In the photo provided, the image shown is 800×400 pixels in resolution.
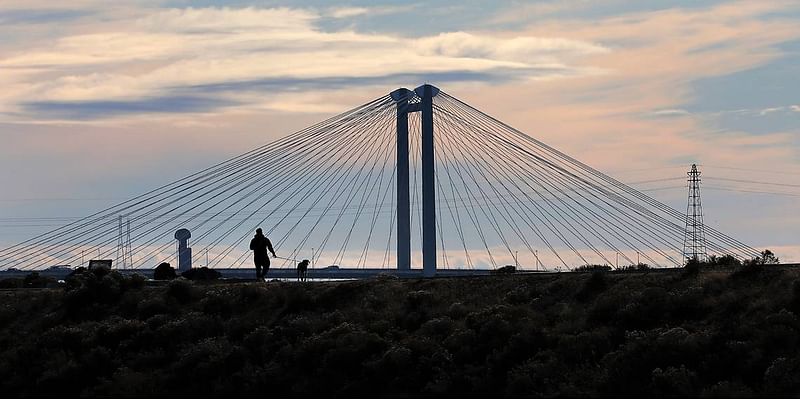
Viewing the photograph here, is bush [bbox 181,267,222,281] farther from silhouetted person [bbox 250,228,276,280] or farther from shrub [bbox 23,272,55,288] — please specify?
silhouetted person [bbox 250,228,276,280]

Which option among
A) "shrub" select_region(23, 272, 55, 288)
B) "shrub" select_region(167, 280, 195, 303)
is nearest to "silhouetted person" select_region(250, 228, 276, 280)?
"shrub" select_region(167, 280, 195, 303)

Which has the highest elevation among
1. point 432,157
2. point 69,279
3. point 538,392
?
point 432,157

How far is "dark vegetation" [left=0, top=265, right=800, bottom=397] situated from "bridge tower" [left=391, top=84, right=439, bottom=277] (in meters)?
25.8

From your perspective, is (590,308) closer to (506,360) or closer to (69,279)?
(506,360)

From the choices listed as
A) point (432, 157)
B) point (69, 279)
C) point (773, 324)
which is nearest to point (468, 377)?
point (773, 324)

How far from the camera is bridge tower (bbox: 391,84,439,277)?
256ft

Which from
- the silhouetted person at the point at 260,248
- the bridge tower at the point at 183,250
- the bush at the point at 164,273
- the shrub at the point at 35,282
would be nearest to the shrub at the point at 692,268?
the silhouetted person at the point at 260,248

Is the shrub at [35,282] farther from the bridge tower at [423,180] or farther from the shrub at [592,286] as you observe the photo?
the shrub at [592,286]

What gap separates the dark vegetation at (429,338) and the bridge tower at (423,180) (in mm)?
25830

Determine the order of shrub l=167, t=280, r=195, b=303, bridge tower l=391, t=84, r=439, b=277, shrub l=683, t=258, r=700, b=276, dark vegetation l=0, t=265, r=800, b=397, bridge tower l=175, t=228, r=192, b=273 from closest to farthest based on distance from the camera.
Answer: dark vegetation l=0, t=265, r=800, b=397 → shrub l=683, t=258, r=700, b=276 → shrub l=167, t=280, r=195, b=303 → bridge tower l=391, t=84, r=439, b=277 → bridge tower l=175, t=228, r=192, b=273

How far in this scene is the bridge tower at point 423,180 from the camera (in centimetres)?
7812

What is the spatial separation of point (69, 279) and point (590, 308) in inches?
856

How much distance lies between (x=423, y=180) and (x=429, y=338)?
1512 inches

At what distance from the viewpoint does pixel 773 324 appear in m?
38.9
